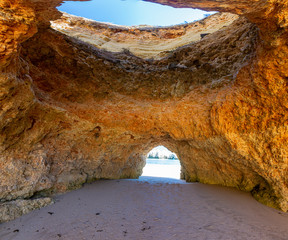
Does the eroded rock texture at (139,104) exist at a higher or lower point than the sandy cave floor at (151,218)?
higher

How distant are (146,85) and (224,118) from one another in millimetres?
2968

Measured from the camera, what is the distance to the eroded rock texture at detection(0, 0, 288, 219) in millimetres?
2846

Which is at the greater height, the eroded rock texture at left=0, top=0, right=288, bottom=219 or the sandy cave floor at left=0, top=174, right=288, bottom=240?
the eroded rock texture at left=0, top=0, right=288, bottom=219

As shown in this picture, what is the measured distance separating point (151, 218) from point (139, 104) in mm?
3582

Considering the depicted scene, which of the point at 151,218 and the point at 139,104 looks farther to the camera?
the point at 139,104

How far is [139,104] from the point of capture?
18.0 ft

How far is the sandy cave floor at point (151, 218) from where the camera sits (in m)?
2.61

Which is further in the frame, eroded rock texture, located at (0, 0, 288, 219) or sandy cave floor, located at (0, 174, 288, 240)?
eroded rock texture, located at (0, 0, 288, 219)

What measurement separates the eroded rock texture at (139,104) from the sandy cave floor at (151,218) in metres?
0.72

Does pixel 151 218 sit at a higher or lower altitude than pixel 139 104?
lower

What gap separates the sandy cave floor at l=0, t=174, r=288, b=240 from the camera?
261 centimetres

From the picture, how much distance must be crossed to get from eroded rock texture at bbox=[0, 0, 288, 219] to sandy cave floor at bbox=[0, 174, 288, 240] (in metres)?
0.72

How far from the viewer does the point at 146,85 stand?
5.65 metres

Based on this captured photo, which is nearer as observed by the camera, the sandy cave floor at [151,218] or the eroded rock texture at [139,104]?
the sandy cave floor at [151,218]
